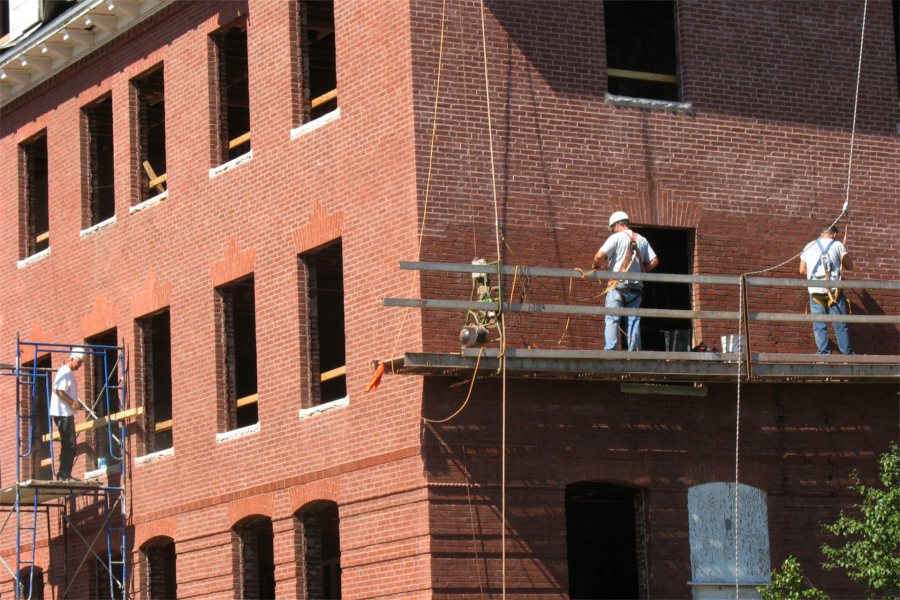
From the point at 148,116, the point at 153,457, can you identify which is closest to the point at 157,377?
the point at 153,457

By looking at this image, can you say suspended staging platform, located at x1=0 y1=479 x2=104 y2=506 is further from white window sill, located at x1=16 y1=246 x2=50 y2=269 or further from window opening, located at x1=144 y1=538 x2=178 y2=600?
white window sill, located at x1=16 y1=246 x2=50 y2=269

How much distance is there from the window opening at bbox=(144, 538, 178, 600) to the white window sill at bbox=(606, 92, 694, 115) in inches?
377

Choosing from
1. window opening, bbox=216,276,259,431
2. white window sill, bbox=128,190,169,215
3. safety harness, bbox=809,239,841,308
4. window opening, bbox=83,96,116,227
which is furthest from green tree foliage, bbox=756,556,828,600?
window opening, bbox=83,96,116,227

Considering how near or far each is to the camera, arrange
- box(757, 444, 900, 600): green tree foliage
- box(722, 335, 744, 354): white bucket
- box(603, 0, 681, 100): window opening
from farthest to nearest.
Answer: box(603, 0, 681, 100): window opening, box(722, 335, 744, 354): white bucket, box(757, 444, 900, 600): green tree foliage

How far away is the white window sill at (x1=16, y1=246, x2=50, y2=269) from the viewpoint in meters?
32.2

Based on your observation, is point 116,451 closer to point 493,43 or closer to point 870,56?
point 493,43

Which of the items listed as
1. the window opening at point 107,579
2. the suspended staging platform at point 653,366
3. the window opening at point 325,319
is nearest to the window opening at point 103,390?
the window opening at point 107,579

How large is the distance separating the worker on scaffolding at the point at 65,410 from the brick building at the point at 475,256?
2.47 feet

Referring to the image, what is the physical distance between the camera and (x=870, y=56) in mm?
A: 26422

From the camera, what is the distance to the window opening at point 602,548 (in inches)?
1169

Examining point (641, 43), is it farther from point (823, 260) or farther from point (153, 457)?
point (153, 457)

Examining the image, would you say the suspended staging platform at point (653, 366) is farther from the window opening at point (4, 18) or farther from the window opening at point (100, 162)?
the window opening at point (4, 18)

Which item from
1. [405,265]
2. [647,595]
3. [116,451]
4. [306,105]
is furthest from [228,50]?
[647,595]

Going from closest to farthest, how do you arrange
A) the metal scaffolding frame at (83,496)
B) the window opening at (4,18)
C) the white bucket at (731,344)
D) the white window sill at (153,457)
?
the white bucket at (731,344)
the white window sill at (153,457)
the metal scaffolding frame at (83,496)
the window opening at (4,18)
